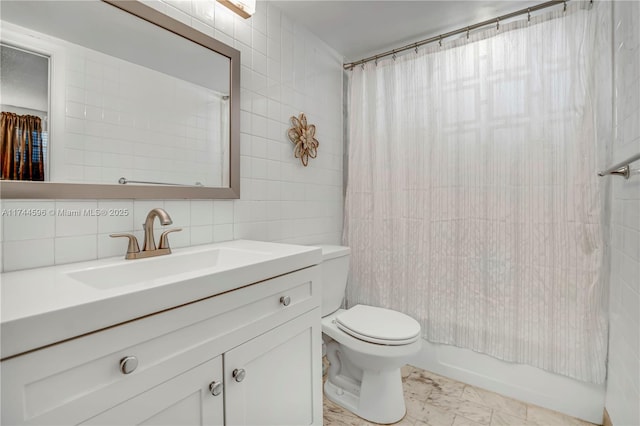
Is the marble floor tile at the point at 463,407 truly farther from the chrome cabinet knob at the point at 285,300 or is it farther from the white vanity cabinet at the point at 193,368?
the chrome cabinet knob at the point at 285,300

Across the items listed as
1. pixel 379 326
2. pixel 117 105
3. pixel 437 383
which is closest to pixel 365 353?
pixel 379 326

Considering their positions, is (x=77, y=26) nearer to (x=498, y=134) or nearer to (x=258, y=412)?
(x=258, y=412)

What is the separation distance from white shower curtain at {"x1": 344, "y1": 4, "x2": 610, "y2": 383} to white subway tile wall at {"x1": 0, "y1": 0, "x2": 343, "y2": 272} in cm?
27

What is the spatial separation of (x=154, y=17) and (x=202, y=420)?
143 centimetres

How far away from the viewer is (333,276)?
73.0 inches

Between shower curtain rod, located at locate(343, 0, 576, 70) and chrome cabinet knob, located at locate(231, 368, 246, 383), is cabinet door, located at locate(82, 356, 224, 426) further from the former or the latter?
shower curtain rod, located at locate(343, 0, 576, 70)

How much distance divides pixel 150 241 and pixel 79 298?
534 millimetres

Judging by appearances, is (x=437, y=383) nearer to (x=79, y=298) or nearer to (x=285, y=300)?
(x=285, y=300)

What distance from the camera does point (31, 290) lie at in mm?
700

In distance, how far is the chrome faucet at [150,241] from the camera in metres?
1.09

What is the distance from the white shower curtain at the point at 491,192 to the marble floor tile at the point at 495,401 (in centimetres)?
23

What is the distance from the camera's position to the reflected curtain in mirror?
902 mm

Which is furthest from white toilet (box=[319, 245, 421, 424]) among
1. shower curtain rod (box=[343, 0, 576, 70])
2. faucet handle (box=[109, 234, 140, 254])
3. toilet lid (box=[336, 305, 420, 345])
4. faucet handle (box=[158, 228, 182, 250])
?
shower curtain rod (box=[343, 0, 576, 70])

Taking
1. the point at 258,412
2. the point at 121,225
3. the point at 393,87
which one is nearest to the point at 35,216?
the point at 121,225
